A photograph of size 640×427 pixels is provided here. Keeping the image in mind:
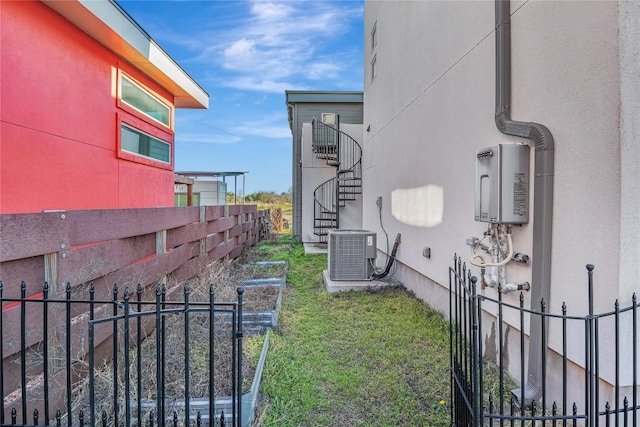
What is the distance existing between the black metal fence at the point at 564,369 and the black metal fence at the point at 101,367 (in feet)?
3.80

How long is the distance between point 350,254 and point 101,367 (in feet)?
12.1

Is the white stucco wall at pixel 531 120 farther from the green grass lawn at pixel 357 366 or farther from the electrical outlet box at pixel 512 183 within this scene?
the green grass lawn at pixel 357 366

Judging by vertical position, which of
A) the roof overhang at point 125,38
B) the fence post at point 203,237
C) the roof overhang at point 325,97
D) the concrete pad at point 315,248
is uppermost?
the roof overhang at point 325,97

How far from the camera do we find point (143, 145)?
6.05 metres

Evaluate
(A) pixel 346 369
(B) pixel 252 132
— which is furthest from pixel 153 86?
(B) pixel 252 132

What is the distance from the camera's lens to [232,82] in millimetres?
13391

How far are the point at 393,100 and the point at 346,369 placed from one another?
15.0 ft

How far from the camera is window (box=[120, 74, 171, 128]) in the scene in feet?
18.1

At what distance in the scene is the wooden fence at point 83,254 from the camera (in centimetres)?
181

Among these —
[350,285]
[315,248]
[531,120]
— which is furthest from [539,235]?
[315,248]

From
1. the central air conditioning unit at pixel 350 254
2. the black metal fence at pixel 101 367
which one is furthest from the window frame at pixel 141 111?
the black metal fence at pixel 101 367

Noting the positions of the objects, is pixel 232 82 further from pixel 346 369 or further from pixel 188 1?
pixel 346 369

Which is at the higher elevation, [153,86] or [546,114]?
[153,86]

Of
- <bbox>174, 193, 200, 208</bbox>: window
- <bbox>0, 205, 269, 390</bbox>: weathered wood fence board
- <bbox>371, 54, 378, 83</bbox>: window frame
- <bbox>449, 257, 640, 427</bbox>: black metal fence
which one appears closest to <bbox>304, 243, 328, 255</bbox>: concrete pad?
<bbox>371, 54, 378, 83</bbox>: window frame
